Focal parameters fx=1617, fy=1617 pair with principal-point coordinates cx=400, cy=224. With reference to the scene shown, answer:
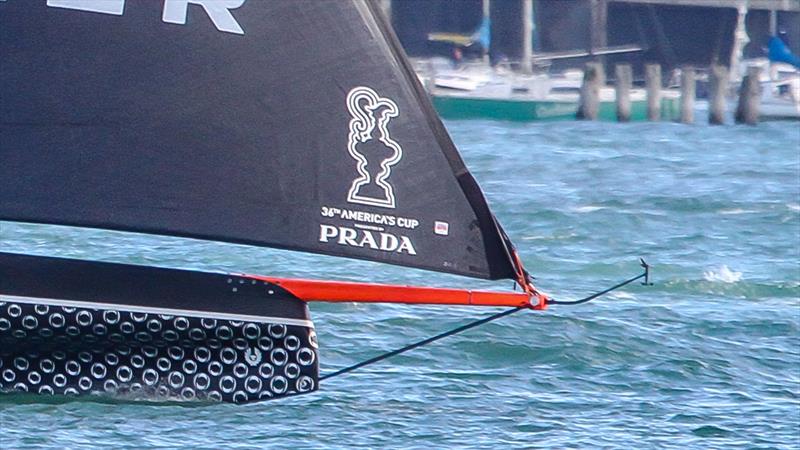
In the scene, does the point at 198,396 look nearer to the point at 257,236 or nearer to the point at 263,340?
the point at 263,340

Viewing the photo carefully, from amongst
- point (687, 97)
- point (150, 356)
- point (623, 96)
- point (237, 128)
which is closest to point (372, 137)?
point (237, 128)

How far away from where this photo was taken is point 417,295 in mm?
6578

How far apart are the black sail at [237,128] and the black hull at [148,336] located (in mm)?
641

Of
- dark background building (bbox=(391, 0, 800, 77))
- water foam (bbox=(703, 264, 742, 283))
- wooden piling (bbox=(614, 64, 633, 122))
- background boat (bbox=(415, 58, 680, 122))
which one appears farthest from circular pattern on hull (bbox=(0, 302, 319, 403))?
dark background building (bbox=(391, 0, 800, 77))

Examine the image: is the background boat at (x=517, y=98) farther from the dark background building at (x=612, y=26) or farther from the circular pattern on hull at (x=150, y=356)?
the circular pattern on hull at (x=150, y=356)

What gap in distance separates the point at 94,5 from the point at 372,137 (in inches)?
46.5

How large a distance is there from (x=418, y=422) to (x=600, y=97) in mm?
25826

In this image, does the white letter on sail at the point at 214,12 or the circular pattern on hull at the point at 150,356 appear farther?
the circular pattern on hull at the point at 150,356

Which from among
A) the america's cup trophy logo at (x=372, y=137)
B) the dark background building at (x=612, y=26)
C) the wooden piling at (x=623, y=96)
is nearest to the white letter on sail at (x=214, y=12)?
the america's cup trophy logo at (x=372, y=137)

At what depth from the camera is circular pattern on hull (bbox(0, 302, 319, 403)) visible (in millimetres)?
6664

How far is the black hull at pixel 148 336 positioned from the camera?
6.66 meters

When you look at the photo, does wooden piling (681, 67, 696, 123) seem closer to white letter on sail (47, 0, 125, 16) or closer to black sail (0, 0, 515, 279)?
black sail (0, 0, 515, 279)

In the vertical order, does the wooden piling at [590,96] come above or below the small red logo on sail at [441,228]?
above

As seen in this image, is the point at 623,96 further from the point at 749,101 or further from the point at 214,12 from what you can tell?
the point at 214,12
